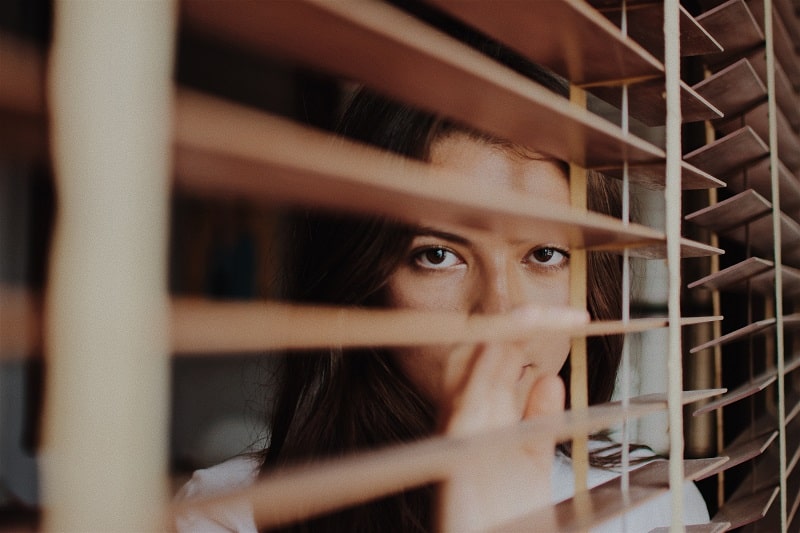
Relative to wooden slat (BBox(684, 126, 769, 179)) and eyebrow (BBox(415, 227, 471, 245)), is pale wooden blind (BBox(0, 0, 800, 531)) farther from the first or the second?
eyebrow (BBox(415, 227, 471, 245))

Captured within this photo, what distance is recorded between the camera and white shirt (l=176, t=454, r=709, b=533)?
1.59m

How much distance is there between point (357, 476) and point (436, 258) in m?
1.03

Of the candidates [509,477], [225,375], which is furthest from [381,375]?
[225,375]

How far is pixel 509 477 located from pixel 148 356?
599 millimetres

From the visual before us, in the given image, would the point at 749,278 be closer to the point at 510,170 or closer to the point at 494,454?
the point at 510,170

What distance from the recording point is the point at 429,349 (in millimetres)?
1283

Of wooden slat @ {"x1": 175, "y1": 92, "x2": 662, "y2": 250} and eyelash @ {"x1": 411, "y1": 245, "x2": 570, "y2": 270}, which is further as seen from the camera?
eyelash @ {"x1": 411, "y1": 245, "x2": 570, "y2": 270}

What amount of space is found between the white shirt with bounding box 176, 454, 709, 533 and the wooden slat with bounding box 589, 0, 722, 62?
42.6 inches

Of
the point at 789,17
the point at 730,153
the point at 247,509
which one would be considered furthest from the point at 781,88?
the point at 247,509

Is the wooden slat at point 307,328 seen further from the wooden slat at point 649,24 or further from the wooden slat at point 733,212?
the wooden slat at point 733,212

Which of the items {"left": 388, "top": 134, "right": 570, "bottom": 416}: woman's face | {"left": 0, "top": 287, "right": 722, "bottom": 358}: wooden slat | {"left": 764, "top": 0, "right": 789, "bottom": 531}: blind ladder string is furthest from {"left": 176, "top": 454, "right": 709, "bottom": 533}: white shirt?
{"left": 0, "top": 287, "right": 722, "bottom": 358}: wooden slat

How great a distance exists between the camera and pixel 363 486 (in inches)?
12.4

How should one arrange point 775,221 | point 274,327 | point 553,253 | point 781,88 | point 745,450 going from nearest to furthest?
A: 1. point 274,327
2. point 745,450
3. point 775,221
4. point 781,88
5. point 553,253

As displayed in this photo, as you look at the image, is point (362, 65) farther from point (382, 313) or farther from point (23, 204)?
point (23, 204)
